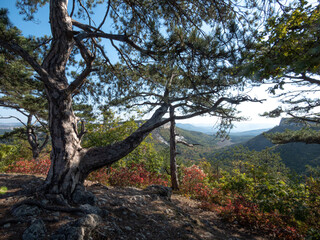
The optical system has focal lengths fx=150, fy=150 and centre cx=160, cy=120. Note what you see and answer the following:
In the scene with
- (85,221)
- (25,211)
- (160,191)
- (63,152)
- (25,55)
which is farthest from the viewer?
(160,191)

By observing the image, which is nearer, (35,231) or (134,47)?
(35,231)

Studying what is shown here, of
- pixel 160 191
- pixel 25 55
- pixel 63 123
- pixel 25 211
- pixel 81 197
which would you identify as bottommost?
pixel 160 191

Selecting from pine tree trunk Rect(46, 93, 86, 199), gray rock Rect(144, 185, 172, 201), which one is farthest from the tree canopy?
gray rock Rect(144, 185, 172, 201)

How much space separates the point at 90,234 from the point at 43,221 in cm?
73

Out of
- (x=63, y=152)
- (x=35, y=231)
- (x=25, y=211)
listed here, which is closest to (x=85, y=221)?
(x=35, y=231)

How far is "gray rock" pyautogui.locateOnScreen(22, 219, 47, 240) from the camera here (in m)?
1.75

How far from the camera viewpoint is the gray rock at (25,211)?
2196mm

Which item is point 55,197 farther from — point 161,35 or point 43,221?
point 161,35

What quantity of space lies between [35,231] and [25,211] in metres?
0.64

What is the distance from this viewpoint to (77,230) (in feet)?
5.99

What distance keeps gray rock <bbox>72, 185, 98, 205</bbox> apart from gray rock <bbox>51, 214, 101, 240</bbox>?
101 cm

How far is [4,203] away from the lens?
2.54m

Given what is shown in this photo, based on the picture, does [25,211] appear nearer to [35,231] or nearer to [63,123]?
[35,231]

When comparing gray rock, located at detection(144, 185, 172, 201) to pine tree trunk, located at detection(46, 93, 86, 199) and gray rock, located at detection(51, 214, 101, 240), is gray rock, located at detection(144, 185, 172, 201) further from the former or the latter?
gray rock, located at detection(51, 214, 101, 240)
